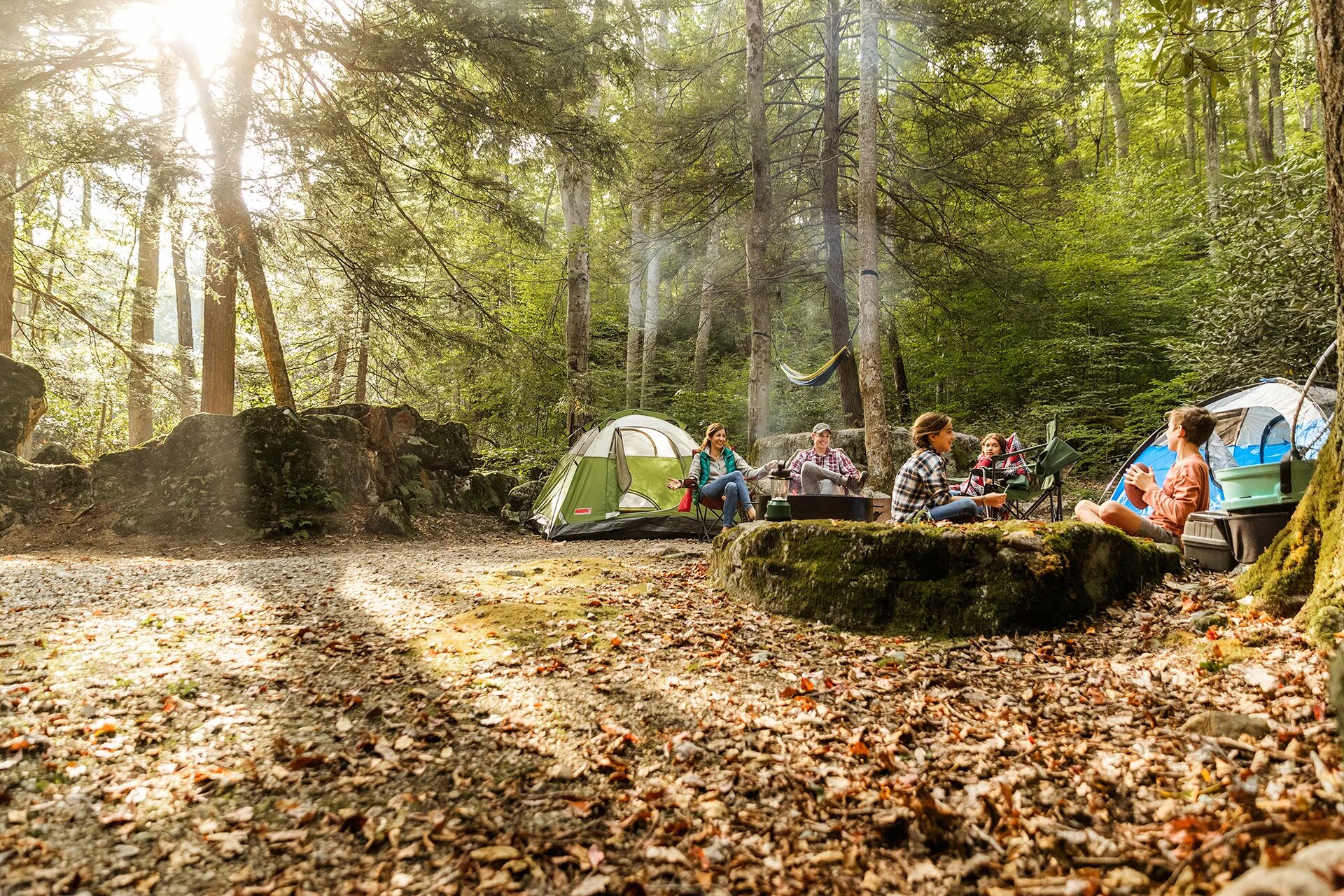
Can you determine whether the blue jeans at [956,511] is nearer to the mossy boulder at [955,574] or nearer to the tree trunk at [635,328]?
the mossy boulder at [955,574]

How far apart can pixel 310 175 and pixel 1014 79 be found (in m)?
10.6

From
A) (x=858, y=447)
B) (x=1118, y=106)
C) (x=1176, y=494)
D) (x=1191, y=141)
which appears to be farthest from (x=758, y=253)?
(x=1191, y=141)

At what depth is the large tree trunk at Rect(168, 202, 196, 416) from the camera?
692cm

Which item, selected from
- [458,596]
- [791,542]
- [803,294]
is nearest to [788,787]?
[791,542]

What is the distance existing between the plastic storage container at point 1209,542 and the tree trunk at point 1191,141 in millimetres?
16245

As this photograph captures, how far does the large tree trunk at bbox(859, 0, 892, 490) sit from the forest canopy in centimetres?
5

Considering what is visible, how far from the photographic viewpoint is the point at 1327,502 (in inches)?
104

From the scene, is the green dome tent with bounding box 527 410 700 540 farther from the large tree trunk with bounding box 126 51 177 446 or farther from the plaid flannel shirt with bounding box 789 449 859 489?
the large tree trunk with bounding box 126 51 177 446

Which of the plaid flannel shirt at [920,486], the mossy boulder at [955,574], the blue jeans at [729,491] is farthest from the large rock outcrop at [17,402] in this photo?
the plaid flannel shirt at [920,486]

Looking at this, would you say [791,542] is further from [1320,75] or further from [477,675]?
[1320,75]

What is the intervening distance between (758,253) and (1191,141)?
599 inches

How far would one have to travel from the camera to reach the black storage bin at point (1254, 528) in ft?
11.0

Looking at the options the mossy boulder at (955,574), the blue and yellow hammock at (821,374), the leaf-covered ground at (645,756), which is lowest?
the leaf-covered ground at (645,756)

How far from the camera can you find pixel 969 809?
1.92 metres
